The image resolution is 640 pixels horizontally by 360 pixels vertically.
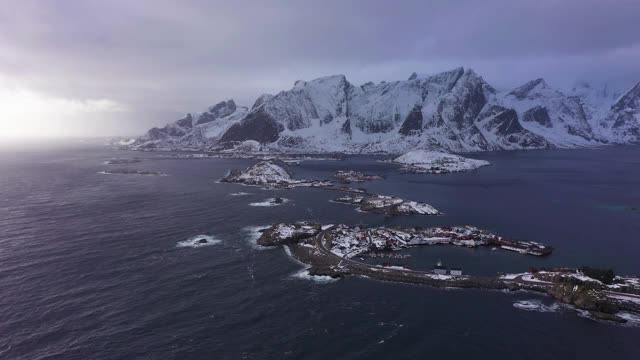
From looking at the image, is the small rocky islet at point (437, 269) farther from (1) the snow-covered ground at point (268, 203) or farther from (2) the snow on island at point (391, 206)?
(1) the snow-covered ground at point (268, 203)

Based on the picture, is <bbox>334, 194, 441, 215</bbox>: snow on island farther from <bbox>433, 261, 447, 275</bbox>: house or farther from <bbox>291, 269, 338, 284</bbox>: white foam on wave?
<bbox>291, 269, 338, 284</bbox>: white foam on wave

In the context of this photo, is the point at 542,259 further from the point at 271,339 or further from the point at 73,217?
the point at 73,217

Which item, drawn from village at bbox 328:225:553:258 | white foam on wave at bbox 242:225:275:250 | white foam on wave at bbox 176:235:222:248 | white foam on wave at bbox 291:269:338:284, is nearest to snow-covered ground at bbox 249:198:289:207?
white foam on wave at bbox 242:225:275:250

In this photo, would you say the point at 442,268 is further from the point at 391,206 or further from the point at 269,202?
the point at 269,202

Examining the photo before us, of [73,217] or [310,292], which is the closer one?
[310,292]

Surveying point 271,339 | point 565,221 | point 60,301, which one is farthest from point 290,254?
point 565,221

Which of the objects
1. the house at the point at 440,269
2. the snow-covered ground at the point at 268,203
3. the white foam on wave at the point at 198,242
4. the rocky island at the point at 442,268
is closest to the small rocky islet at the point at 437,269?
the rocky island at the point at 442,268
